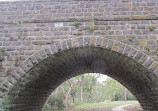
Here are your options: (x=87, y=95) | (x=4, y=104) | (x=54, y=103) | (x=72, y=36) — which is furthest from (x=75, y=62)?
(x=87, y=95)

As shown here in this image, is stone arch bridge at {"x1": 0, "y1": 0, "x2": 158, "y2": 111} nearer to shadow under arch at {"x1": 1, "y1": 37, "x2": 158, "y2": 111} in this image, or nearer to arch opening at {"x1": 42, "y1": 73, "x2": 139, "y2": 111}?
shadow under arch at {"x1": 1, "y1": 37, "x2": 158, "y2": 111}

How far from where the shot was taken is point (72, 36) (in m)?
7.45

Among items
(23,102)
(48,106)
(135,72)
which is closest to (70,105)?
(48,106)

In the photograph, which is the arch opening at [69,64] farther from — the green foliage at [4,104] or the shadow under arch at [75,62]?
the green foliage at [4,104]

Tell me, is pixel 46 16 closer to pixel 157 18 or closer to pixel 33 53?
pixel 33 53

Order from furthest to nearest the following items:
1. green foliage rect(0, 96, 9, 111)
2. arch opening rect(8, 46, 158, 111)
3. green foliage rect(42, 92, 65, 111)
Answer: green foliage rect(42, 92, 65, 111)
arch opening rect(8, 46, 158, 111)
green foliage rect(0, 96, 9, 111)

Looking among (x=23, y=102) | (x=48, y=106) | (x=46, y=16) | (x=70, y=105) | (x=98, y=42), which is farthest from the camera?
(x=70, y=105)

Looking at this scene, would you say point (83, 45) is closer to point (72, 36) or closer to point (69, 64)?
point (72, 36)

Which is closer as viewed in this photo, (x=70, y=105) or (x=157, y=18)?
(x=157, y=18)

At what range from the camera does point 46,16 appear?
778cm

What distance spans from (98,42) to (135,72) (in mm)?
2047

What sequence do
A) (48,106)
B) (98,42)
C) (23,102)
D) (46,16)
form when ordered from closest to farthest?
(98,42)
(46,16)
(23,102)
(48,106)

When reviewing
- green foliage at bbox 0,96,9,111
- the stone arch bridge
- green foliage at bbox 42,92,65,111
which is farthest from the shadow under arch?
green foliage at bbox 42,92,65,111

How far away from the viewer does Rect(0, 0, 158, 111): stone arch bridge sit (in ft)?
23.7
